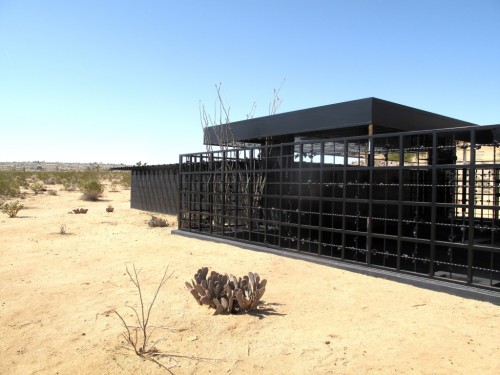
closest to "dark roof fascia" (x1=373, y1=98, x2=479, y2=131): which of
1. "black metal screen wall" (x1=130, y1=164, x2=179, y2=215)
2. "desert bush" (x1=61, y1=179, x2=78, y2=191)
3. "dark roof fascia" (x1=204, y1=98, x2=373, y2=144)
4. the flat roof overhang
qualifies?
the flat roof overhang

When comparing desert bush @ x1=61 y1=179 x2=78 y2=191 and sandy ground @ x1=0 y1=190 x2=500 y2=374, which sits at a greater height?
desert bush @ x1=61 y1=179 x2=78 y2=191

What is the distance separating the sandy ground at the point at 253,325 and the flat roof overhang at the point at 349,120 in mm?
3422

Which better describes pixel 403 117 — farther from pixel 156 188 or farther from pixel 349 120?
pixel 156 188

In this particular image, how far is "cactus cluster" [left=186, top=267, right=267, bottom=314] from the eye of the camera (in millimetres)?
4883

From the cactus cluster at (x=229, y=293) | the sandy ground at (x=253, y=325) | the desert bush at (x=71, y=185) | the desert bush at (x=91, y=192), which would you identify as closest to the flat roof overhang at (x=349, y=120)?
the sandy ground at (x=253, y=325)

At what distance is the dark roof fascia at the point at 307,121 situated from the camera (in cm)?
866

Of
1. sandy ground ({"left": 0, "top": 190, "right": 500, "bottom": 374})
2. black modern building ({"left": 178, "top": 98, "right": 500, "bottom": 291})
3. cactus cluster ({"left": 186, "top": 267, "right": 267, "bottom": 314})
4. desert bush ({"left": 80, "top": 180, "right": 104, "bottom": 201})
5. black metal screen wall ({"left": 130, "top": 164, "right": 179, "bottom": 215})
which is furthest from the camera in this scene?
desert bush ({"left": 80, "top": 180, "right": 104, "bottom": 201})

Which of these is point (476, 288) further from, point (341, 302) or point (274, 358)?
point (274, 358)

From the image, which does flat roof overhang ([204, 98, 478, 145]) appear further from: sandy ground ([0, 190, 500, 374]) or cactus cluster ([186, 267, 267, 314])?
cactus cluster ([186, 267, 267, 314])

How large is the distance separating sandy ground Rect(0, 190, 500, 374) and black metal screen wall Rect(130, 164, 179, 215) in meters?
10.9

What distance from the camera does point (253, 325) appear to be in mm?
4535

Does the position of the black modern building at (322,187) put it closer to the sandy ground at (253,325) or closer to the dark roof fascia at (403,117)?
the dark roof fascia at (403,117)

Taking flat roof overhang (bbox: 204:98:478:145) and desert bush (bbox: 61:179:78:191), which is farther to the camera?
desert bush (bbox: 61:179:78:191)

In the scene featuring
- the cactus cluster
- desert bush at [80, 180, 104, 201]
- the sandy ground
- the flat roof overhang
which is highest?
the flat roof overhang
